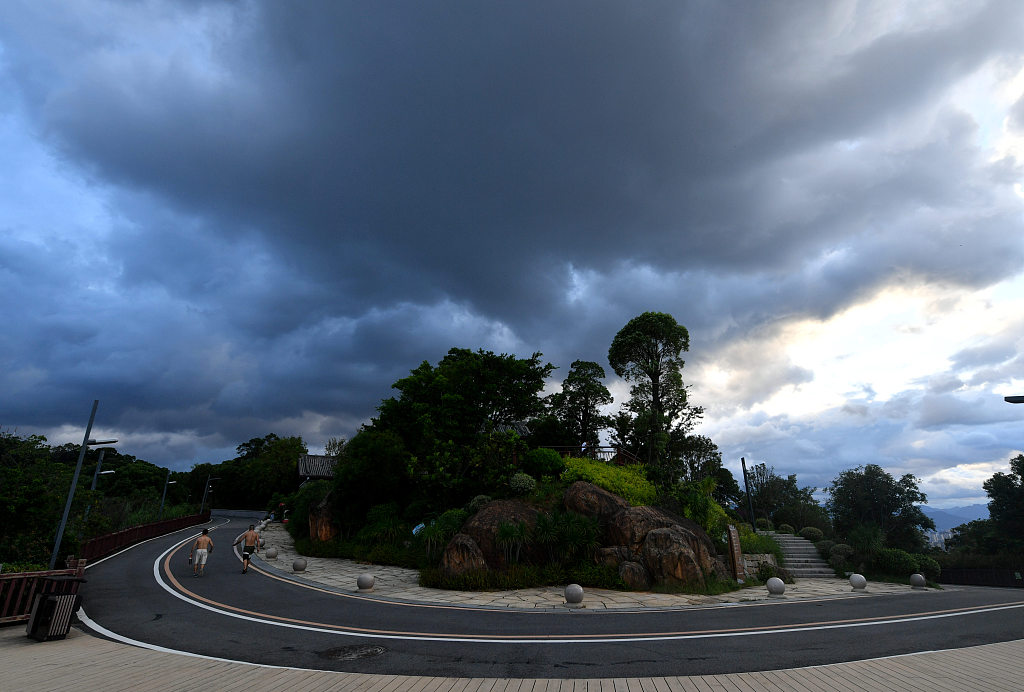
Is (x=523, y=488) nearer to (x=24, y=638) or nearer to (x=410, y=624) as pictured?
(x=410, y=624)

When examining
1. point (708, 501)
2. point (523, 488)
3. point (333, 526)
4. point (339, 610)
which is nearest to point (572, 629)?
point (339, 610)

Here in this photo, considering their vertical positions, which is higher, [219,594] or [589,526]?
[589,526]

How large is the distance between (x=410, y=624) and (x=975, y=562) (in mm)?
47505

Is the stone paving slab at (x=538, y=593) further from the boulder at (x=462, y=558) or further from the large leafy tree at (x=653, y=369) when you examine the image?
the large leafy tree at (x=653, y=369)

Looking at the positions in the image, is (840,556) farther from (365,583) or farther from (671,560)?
(365,583)

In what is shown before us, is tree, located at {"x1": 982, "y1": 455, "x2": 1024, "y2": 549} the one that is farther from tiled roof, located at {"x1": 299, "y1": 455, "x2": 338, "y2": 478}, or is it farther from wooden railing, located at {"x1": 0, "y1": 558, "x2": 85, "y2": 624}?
tiled roof, located at {"x1": 299, "y1": 455, "x2": 338, "y2": 478}

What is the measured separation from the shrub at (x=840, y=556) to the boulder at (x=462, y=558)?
16.5 meters

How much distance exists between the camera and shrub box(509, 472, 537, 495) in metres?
22.0

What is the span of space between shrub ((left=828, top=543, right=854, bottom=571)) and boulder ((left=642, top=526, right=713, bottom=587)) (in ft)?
28.8

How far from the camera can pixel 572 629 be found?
420 inches

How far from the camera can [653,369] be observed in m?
31.9

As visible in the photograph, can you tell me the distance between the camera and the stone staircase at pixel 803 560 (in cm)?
2112

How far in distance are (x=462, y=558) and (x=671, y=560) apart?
746 cm

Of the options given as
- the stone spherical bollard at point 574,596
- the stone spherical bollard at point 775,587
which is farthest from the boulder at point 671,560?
the stone spherical bollard at point 574,596
